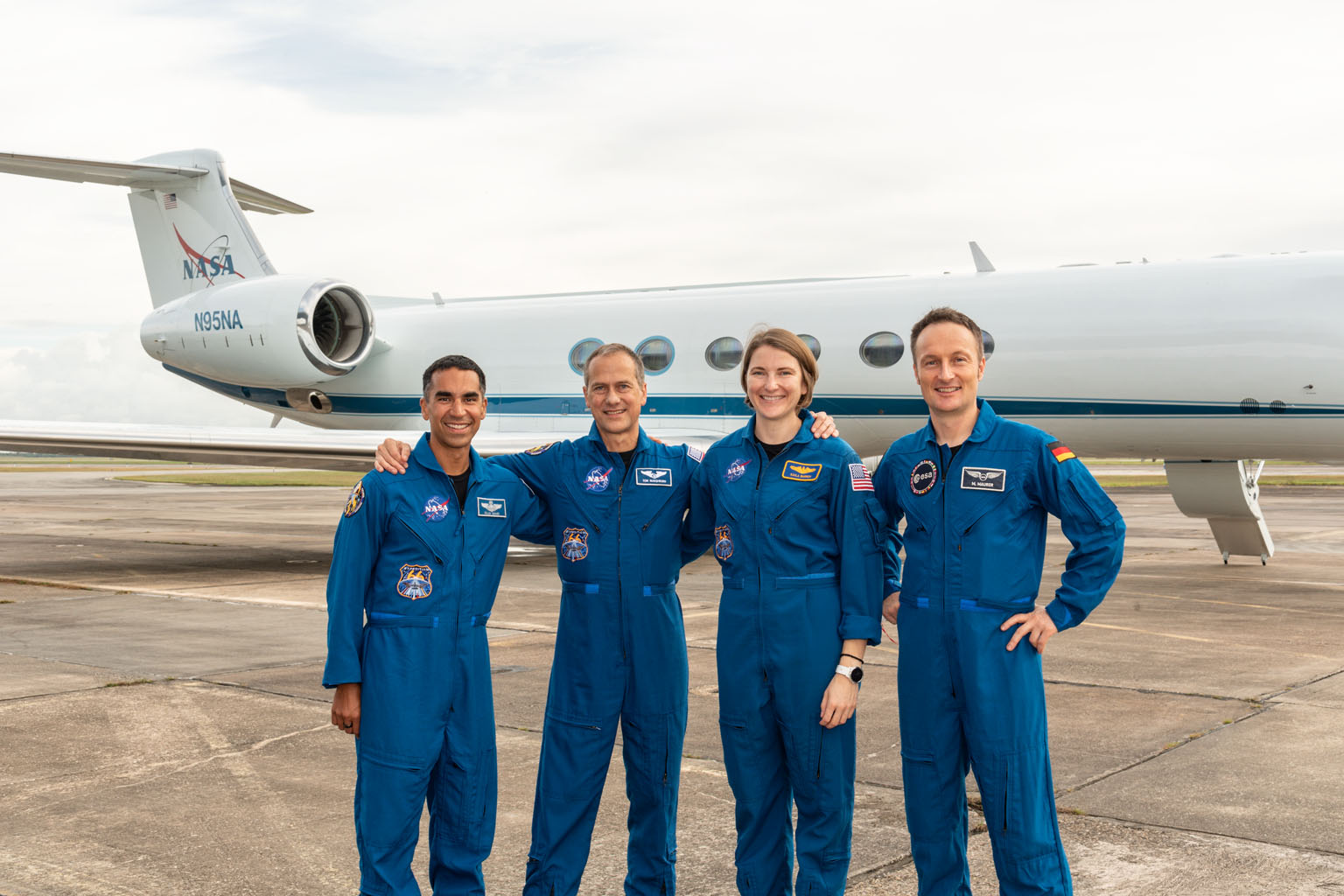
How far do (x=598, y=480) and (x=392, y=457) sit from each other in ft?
2.12

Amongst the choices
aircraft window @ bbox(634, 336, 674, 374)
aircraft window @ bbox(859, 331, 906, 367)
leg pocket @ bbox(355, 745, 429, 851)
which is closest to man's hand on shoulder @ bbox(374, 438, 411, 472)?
leg pocket @ bbox(355, 745, 429, 851)

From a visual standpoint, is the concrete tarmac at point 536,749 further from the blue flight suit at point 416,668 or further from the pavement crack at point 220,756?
the blue flight suit at point 416,668

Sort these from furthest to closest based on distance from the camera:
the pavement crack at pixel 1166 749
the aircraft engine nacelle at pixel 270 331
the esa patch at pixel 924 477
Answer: the aircraft engine nacelle at pixel 270 331
the pavement crack at pixel 1166 749
the esa patch at pixel 924 477

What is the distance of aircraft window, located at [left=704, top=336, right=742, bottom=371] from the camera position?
13.4m

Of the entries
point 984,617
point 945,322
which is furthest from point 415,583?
point 945,322

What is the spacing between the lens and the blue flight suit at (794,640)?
350 centimetres

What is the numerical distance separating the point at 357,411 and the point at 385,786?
1301 centimetres

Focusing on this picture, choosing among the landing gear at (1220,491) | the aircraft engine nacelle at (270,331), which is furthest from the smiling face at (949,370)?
the aircraft engine nacelle at (270,331)

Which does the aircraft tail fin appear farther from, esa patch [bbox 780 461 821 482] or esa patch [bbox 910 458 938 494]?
esa patch [bbox 910 458 938 494]

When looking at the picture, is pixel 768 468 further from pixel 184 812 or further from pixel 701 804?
pixel 184 812

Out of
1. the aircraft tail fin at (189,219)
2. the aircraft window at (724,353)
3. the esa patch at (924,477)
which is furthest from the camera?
the aircraft tail fin at (189,219)

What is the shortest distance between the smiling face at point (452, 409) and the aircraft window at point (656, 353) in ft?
32.9

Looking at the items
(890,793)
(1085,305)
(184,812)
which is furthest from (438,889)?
(1085,305)

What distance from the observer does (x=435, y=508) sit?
12.0 ft
